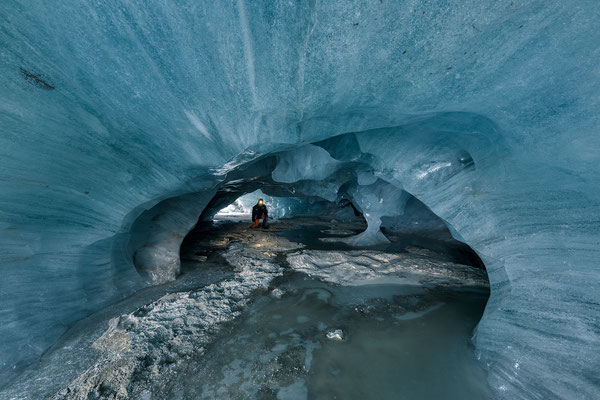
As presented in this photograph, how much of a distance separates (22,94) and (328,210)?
52.0ft

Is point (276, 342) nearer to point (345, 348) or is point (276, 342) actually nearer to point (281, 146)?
point (345, 348)

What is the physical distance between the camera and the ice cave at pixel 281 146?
1.85m

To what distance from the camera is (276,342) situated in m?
2.46

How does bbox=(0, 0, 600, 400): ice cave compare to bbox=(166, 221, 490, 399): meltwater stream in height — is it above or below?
above

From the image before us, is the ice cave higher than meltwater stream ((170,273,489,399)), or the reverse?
the ice cave

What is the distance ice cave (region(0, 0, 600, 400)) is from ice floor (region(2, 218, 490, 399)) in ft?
0.08

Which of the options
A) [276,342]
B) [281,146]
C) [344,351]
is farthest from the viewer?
[281,146]

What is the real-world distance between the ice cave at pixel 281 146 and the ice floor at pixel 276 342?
0.02 metres

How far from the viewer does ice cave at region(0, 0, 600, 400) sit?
185cm

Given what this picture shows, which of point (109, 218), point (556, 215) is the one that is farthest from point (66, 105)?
point (556, 215)

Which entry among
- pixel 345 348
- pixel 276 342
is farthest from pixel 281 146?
pixel 345 348

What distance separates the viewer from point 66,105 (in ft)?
7.39

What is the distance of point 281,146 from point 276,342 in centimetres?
247

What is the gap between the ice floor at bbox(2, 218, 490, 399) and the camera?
192 centimetres
